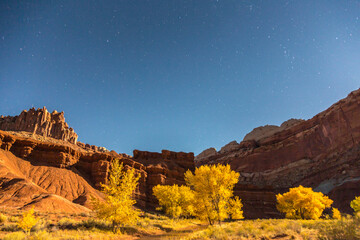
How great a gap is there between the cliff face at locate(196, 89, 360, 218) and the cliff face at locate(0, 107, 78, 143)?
10789 cm

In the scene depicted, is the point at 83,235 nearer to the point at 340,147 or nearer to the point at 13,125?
the point at 340,147

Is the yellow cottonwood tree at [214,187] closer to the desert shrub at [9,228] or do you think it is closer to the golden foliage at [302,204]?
the desert shrub at [9,228]

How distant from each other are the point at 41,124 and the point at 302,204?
446 ft

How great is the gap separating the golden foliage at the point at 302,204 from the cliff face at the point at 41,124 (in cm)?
12559

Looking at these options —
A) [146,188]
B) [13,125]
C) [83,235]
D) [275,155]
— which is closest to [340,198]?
[275,155]

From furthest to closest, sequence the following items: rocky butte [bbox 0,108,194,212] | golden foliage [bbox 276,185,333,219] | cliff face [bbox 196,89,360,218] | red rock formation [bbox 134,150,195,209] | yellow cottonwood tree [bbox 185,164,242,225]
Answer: red rock formation [bbox 134,150,195,209] → cliff face [bbox 196,89,360,218] → golden foliage [bbox 276,185,333,219] → rocky butte [bbox 0,108,194,212] → yellow cottonwood tree [bbox 185,164,242,225]

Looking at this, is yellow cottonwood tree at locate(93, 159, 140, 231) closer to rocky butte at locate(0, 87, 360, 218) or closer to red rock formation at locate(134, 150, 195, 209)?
rocky butte at locate(0, 87, 360, 218)

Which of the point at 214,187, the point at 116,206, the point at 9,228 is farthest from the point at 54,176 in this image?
the point at 214,187

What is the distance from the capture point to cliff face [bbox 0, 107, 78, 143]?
116 meters

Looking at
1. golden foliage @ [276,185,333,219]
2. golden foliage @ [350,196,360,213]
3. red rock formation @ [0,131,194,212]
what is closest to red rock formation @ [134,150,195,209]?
red rock formation @ [0,131,194,212]

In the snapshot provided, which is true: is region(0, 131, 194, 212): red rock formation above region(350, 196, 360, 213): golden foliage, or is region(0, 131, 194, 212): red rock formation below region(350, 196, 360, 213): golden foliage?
above

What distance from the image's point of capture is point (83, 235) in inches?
A: 662

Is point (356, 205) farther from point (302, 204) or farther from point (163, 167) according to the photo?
point (163, 167)

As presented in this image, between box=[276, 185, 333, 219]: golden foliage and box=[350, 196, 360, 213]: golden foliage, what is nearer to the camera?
box=[276, 185, 333, 219]: golden foliage
